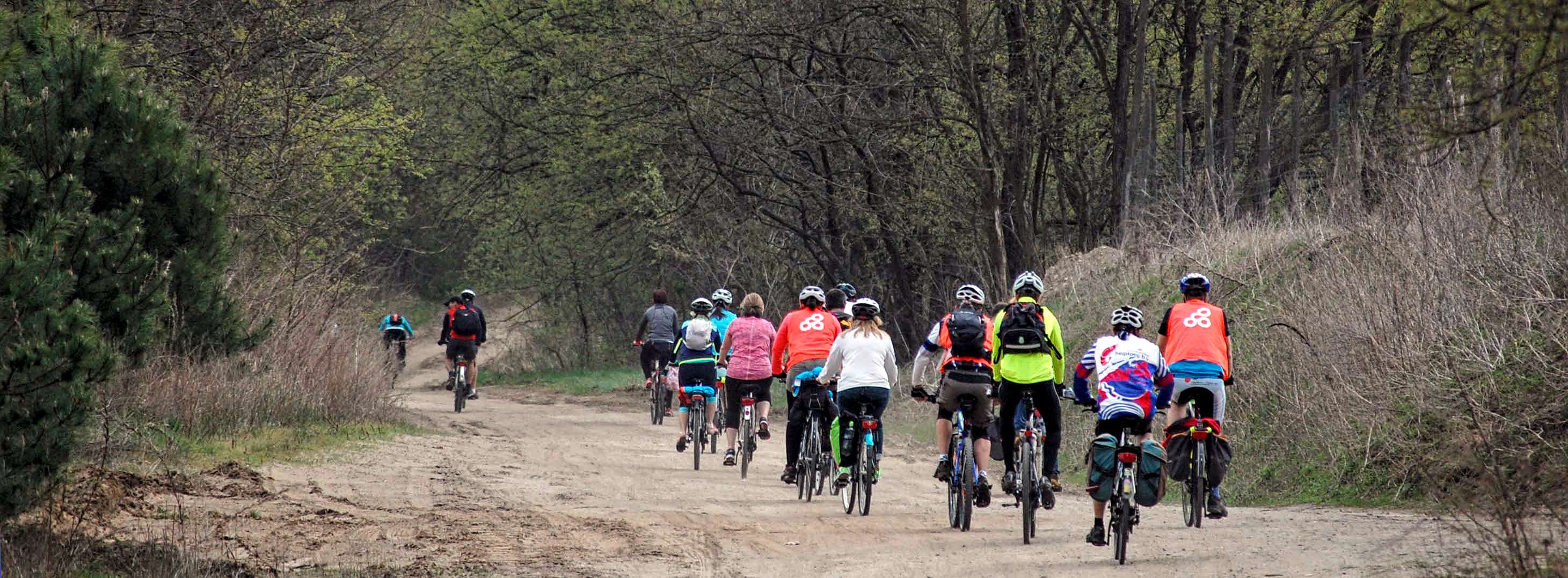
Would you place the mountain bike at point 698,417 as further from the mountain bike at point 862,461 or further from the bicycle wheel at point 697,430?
the mountain bike at point 862,461

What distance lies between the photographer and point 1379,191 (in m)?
18.7

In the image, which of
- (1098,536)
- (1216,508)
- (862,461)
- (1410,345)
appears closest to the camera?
(1098,536)

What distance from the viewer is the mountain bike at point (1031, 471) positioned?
11.0m

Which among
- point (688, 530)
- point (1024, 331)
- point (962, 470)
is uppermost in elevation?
point (1024, 331)

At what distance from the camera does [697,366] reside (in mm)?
17875

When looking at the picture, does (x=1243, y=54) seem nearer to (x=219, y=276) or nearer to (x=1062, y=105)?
(x=1062, y=105)

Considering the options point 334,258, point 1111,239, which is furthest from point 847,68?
point 334,258

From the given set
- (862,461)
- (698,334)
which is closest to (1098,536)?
(862,461)

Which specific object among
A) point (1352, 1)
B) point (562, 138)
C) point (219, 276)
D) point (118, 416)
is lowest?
point (118, 416)

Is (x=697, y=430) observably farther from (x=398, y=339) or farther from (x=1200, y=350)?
(x=398, y=339)

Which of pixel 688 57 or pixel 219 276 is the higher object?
pixel 688 57

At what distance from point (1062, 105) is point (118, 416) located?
19.5 metres

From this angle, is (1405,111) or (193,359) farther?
(193,359)

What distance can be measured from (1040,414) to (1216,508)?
1.46 metres
